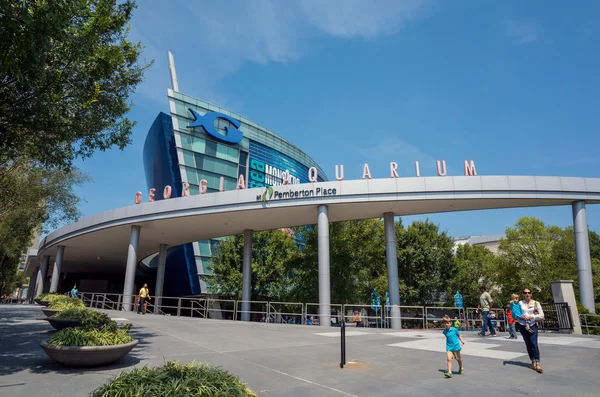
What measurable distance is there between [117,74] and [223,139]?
1332 inches

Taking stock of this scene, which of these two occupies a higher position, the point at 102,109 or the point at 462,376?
the point at 102,109

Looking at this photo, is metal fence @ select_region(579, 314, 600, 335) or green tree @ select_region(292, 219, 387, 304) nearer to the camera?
metal fence @ select_region(579, 314, 600, 335)

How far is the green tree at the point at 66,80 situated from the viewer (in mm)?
6384

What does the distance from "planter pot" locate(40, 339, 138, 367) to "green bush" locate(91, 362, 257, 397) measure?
324 centimetres

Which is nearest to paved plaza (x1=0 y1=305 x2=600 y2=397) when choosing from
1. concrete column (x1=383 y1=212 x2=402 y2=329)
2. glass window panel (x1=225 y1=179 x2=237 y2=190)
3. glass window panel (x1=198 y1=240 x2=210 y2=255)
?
concrete column (x1=383 y1=212 x2=402 y2=329)

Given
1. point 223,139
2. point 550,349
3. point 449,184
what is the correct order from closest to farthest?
point 550,349 → point 449,184 → point 223,139

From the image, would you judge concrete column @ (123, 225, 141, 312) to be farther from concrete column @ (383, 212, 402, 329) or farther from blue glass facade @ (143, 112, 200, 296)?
concrete column @ (383, 212, 402, 329)

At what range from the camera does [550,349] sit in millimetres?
10508

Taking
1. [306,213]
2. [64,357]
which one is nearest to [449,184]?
[306,213]

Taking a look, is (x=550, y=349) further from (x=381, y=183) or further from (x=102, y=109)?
(x=102, y=109)

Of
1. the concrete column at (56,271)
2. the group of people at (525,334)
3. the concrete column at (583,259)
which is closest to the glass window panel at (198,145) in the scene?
the concrete column at (56,271)

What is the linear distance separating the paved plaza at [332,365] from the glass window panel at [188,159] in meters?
30.4

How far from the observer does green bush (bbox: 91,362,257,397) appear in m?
3.74

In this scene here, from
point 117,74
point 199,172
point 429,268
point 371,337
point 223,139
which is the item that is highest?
point 223,139
